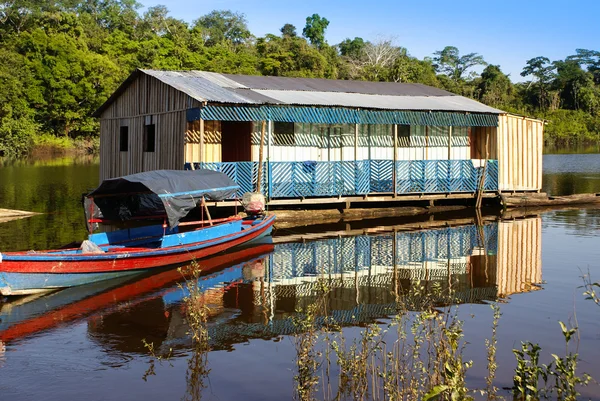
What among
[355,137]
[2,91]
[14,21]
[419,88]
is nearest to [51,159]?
[2,91]

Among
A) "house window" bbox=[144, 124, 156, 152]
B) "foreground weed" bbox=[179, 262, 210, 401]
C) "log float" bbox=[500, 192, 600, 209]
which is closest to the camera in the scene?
"foreground weed" bbox=[179, 262, 210, 401]

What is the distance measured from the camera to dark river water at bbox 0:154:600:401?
8.98 meters

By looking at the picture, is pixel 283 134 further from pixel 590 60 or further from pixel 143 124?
pixel 590 60

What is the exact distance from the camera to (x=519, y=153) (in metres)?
27.5

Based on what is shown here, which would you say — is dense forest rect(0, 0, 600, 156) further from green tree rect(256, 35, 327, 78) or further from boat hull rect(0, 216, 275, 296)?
boat hull rect(0, 216, 275, 296)

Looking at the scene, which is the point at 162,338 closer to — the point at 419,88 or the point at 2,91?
the point at 419,88

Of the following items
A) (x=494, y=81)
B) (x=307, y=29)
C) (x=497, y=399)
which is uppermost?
(x=307, y=29)

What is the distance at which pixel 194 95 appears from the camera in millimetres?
20438

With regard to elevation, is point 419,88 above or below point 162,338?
above

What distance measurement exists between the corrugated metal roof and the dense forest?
30.9 meters

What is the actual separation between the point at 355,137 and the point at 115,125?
339 inches

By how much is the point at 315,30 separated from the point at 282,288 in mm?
77237

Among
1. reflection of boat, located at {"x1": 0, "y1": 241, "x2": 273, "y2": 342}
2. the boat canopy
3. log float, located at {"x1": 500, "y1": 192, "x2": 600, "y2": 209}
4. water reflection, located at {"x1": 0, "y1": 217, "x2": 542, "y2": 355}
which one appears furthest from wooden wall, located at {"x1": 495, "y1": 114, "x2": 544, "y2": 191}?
reflection of boat, located at {"x1": 0, "y1": 241, "x2": 273, "y2": 342}

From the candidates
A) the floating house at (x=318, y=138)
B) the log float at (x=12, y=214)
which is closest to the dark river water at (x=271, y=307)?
the log float at (x=12, y=214)
